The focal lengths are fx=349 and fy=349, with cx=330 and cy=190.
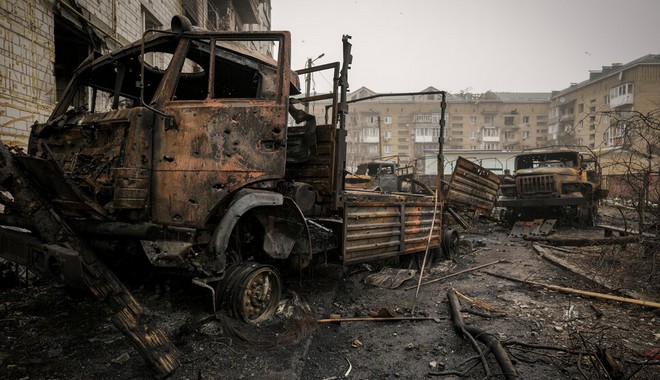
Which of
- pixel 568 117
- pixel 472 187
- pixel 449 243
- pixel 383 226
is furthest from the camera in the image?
pixel 568 117

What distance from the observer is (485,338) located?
10.2ft

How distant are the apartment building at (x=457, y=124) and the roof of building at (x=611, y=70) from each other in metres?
5.89

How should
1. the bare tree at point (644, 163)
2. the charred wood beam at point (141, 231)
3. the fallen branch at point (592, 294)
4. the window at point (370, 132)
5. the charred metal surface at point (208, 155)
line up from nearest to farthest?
the charred wood beam at point (141, 231) → the charred metal surface at point (208, 155) → the fallen branch at point (592, 294) → the bare tree at point (644, 163) → the window at point (370, 132)

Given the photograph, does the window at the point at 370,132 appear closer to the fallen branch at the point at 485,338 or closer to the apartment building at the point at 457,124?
the apartment building at the point at 457,124

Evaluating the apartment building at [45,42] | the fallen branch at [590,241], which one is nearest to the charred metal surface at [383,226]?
the fallen branch at [590,241]

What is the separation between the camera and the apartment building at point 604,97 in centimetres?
3897

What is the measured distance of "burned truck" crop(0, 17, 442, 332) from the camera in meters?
2.68

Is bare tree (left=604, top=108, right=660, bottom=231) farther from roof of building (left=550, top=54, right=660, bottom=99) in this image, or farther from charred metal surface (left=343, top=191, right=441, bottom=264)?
roof of building (left=550, top=54, right=660, bottom=99)

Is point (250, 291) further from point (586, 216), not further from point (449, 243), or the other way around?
point (586, 216)

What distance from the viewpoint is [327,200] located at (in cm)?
440

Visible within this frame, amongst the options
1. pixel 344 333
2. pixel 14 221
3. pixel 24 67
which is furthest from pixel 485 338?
pixel 24 67

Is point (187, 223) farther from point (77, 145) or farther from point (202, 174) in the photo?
point (77, 145)

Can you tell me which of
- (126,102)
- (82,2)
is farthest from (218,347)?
(82,2)

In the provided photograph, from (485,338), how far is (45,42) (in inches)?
319
